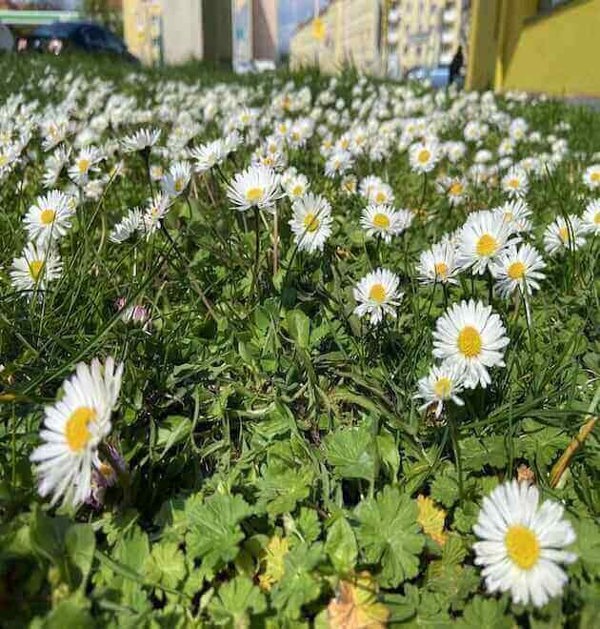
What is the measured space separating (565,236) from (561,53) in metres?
6.03

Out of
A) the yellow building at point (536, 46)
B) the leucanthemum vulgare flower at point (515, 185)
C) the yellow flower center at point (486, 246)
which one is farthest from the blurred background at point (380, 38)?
the yellow flower center at point (486, 246)

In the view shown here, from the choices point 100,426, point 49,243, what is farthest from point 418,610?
point 49,243

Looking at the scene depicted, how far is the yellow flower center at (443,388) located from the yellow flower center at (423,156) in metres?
1.30

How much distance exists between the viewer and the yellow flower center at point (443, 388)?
37.8 inches

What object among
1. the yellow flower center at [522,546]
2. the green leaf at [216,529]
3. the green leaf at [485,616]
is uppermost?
the yellow flower center at [522,546]

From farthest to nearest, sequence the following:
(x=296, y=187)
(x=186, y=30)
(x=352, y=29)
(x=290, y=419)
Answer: (x=352, y=29) → (x=186, y=30) → (x=296, y=187) → (x=290, y=419)

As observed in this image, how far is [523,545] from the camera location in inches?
29.6

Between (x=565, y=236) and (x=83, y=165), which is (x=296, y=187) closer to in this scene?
(x=83, y=165)

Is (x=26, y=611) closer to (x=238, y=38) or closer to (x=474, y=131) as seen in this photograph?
(x=474, y=131)

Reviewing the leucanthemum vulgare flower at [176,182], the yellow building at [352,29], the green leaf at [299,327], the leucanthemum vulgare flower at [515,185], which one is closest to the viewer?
the green leaf at [299,327]

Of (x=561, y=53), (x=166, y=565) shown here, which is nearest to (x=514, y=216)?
(x=166, y=565)

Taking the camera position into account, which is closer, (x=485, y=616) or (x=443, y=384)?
(x=485, y=616)

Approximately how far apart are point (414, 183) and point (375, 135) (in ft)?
1.23

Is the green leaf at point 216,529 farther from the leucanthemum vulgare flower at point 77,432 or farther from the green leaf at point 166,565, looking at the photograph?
the leucanthemum vulgare flower at point 77,432
